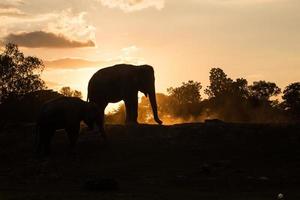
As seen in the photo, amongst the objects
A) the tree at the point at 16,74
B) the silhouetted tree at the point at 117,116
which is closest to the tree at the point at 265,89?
the silhouetted tree at the point at 117,116

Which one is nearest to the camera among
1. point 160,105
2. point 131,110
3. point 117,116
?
point 131,110

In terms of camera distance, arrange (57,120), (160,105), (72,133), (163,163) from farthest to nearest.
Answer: (160,105) < (72,133) < (57,120) < (163,163)

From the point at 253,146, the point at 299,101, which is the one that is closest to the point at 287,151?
the point at 253,146

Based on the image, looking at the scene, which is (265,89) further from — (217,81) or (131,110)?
(131,110)

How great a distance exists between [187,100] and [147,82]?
2282 inches

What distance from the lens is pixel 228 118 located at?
217 ft

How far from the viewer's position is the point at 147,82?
132ft

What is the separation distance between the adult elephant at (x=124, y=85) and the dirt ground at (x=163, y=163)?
301 cm

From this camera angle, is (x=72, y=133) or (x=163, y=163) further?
(x=72, y=133)

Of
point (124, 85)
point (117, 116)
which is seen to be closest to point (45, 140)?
point (124, 85)

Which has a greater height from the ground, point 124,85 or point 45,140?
point 124,85

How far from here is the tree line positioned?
5603 centimetres

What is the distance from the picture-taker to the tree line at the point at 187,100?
2206 inches

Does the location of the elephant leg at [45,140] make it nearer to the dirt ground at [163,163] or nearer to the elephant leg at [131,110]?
the dirt ground at [163,163]
